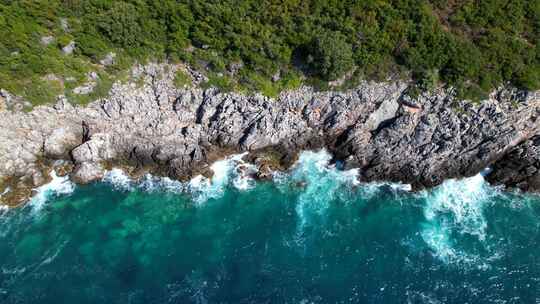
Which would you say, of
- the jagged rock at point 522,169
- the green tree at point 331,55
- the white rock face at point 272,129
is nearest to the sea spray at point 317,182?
the white rock face at point 272,129

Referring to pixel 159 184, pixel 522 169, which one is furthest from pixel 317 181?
pixel 522 169

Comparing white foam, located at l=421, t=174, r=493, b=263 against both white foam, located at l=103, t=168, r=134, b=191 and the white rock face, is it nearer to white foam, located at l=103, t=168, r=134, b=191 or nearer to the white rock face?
the white rock face

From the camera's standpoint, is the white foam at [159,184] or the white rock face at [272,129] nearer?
the white rock face at [272,129]

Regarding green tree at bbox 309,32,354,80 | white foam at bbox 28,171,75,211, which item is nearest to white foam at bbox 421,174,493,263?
green tree at bbox 309,32,354,80

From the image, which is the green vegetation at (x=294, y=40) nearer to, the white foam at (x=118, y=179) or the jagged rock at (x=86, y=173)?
the jagged rock at (x=86, y=173)

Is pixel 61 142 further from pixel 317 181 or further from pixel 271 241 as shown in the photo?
pixel 317 181
